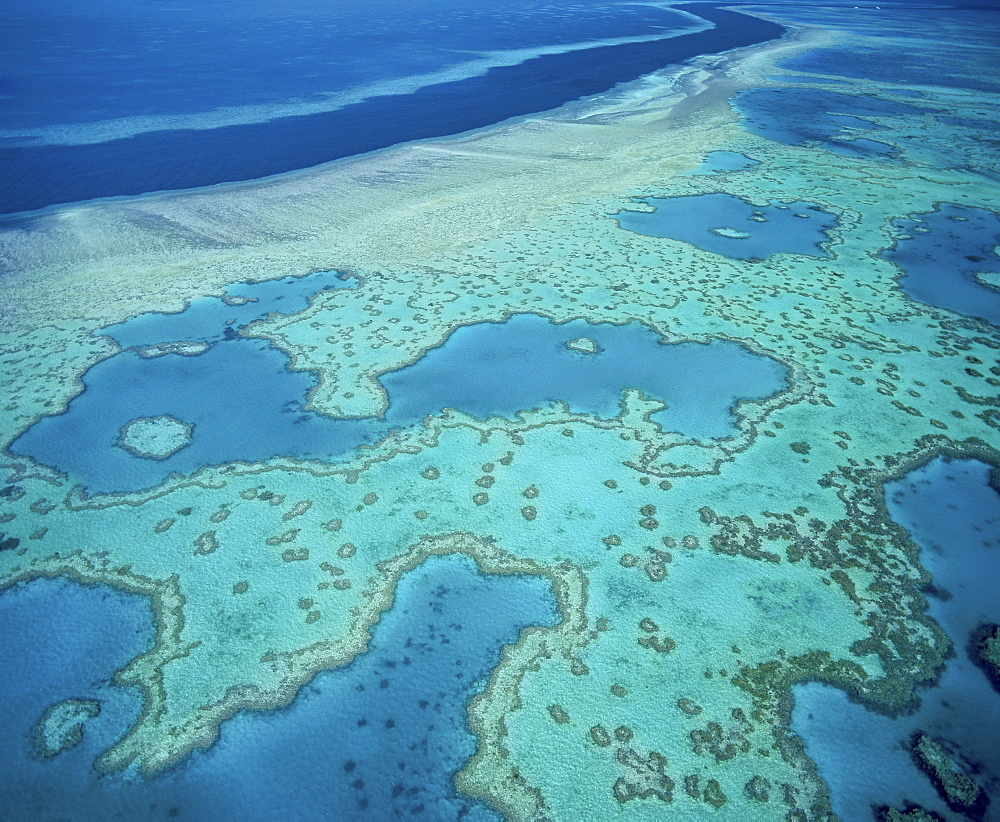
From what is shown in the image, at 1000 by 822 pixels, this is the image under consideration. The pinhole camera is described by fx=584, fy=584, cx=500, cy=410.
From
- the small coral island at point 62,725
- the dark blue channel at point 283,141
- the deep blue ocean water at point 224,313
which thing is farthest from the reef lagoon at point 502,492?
the dark blue channel at point 283,141

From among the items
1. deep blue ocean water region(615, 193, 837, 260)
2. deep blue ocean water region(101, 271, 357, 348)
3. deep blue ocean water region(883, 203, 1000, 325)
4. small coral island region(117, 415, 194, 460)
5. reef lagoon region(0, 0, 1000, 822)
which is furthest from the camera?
deep blue ocean water region(615, 193, 837, 260)

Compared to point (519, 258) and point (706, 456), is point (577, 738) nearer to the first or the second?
point (706, 456)

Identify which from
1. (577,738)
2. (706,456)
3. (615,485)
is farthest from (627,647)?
(706,456)

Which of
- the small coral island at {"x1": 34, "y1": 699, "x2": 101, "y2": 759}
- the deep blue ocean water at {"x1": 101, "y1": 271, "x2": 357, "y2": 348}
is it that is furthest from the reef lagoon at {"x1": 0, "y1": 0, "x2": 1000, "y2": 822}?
the deep blue ocean water at {"x1": 101, "y1": 271, "x2": 357, "y2": 348}

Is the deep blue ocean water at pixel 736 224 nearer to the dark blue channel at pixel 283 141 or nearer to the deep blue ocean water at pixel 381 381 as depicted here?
the deep blue ocean water at pixel 381 381

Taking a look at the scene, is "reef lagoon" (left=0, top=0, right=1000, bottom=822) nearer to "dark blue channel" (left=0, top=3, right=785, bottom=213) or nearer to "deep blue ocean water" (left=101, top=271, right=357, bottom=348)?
"deep blue ocean water" (left=101, top=271, right=357, bottom=348)

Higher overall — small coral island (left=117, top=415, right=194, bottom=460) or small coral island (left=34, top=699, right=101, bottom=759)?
small coral island (left=117, top=415, right=194, bottom=460)
